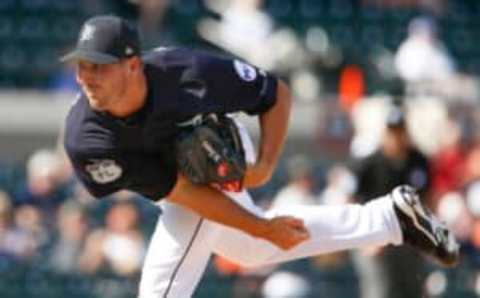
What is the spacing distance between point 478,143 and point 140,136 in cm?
655

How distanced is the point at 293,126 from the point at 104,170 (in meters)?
7.31

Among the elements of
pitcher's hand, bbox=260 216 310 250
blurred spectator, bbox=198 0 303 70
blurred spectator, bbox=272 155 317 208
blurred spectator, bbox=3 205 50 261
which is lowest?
blurred spectator, bbox=3 205 50 261

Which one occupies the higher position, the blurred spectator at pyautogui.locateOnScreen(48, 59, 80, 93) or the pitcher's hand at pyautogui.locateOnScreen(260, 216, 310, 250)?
the pitcher's hand at pyautogui.locateOnScreen(260, 216, 310, 250)

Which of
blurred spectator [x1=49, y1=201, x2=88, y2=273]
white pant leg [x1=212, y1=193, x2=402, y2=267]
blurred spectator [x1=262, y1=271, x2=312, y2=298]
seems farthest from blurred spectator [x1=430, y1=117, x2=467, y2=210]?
white pant leg [x1=212, y1=193, x2=402, y2=267]

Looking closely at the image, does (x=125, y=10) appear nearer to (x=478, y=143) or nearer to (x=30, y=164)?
(x=30, y=164)

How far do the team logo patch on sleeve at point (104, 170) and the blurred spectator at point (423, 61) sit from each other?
7287 millimetres

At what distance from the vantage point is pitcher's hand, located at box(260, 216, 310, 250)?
6.30m

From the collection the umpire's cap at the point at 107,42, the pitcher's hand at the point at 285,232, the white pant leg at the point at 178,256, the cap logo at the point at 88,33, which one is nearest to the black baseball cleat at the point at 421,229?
the pitcher's hand at the point at 285,232

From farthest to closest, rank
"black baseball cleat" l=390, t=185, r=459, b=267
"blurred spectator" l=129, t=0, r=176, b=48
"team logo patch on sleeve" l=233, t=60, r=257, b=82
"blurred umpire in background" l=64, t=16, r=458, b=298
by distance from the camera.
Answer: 1. "blurred spectator" l=129, t=0, r=176, b=48
2. "black baseball cleat" l=390, t=185, r=459, b=267
3. "team logo patch on sleeve" l=233, t=60, r=257, b=82
4. "blurred umpire in background" l=64, t=16, r=458, b=298

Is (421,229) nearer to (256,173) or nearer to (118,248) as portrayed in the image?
(256,173)

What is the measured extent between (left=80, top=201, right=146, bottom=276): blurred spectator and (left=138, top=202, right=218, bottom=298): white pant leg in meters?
4.44

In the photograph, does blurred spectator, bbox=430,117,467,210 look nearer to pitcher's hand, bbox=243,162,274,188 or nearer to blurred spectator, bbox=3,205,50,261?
blurred spectator, bbox=3,205,50,261

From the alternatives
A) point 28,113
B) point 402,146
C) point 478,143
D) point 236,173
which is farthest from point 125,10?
point 236,173

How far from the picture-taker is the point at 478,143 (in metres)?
12.4
